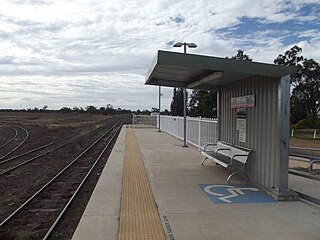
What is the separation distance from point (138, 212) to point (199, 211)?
1007mm

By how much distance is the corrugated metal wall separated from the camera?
7.68m

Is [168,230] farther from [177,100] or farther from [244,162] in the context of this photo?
[177,100]

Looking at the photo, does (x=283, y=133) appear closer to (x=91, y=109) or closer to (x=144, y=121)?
(x=144, y=121)

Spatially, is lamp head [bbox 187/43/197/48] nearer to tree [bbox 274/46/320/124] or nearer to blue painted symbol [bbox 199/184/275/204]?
blue painted symbol [bbox 199/184/275/204]

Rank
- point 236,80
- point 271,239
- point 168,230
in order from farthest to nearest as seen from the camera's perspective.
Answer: point 236,80 → point 168,230 → point 271,239

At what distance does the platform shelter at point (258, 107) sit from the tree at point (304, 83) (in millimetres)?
40702

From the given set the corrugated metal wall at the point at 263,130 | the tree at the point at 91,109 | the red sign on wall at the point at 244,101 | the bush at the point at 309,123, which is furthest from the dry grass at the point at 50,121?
the tree at the point at 91,109

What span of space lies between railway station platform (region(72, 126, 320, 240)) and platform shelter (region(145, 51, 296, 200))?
1.57 ft

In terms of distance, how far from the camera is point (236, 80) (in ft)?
33.0

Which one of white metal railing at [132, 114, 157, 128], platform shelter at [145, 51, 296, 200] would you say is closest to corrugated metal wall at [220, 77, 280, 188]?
platform shelter at [145, 51, 296, 200]

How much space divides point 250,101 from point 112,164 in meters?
5.72

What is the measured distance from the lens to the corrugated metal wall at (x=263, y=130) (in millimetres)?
7680

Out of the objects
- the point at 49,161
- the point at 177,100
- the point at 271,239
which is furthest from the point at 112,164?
the point at 177,100

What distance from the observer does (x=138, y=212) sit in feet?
21.5
